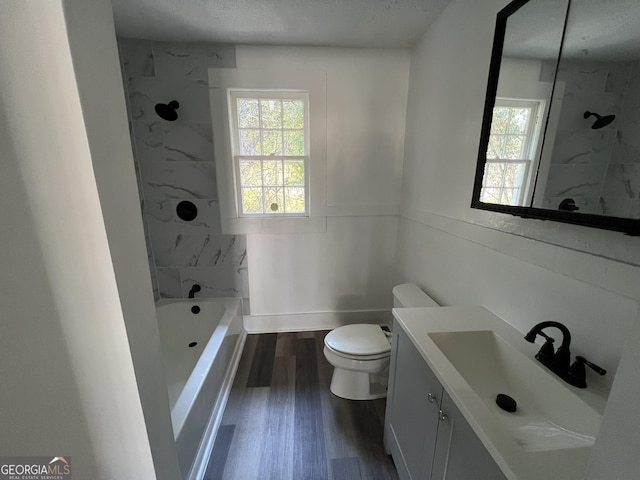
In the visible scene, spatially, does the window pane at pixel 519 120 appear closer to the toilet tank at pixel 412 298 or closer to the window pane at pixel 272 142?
the toilet tank at pixel 412 298

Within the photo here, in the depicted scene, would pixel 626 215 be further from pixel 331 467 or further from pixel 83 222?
pixel 331 467

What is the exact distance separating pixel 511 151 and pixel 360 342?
1.29 meters

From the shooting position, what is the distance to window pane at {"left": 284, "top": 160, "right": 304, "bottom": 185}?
6.99ft

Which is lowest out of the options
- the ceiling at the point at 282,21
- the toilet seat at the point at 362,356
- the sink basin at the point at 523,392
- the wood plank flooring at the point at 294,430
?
the wood plank flooring at the point at 294,430

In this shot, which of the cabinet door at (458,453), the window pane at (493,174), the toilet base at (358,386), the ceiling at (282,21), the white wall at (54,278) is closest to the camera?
the white wall at (54,278)

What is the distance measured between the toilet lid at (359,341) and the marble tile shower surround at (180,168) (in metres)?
1.06

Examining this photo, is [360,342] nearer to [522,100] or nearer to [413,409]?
[413,409]

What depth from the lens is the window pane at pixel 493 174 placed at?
3.52 feet

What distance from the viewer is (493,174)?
43.5 inches

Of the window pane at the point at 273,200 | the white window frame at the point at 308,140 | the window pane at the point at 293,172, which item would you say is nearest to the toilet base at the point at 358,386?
the white window frame at the point at 308,140

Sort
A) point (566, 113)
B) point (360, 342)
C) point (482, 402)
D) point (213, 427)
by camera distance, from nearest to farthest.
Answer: point (482, 402) → point (566, 113) → point (213, 427) → point (360, 342)

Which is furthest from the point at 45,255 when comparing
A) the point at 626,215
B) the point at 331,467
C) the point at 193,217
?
the point at 193,217

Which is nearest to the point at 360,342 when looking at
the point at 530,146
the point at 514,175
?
the point at 514,175

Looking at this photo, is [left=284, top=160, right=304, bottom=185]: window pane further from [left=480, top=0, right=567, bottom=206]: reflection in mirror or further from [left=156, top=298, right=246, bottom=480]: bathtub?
[left=480, top=0, right=567, bottom=206]: reflection in mirror
